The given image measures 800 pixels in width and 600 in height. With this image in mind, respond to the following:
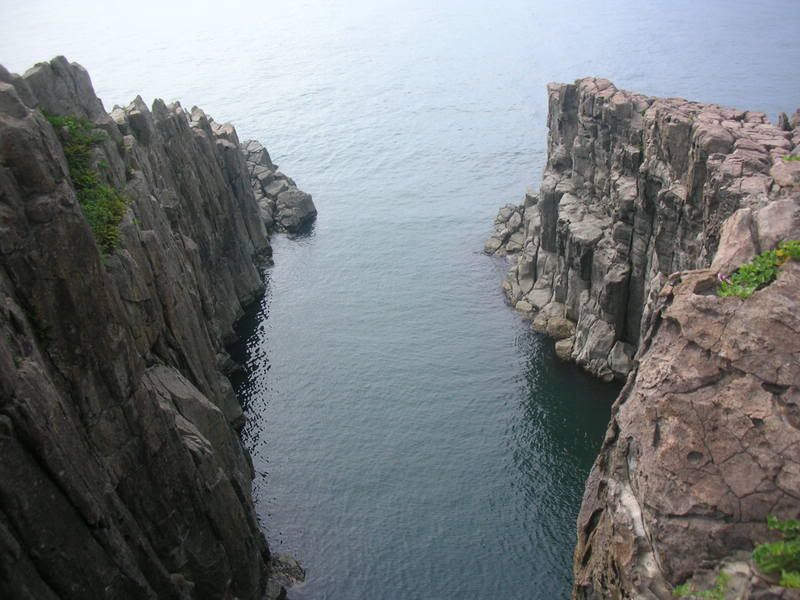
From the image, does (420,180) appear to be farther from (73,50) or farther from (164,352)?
(73,50)

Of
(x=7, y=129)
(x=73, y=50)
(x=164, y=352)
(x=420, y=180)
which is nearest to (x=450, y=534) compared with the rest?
(x=164, y=352)

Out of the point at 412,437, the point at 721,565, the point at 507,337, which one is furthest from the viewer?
the point at 507,337

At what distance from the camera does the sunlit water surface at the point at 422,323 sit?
4741 centimetres

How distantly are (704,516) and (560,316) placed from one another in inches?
1977

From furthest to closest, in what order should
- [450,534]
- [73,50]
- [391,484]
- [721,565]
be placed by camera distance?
[73,50]
[391,484]
[450,534]
[721,565]

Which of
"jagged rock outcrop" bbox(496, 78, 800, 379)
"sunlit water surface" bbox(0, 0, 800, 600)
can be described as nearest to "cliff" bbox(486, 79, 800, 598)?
"jagged rock outcrop" bbox(496, 78, 800, 379)

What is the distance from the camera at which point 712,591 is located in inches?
826

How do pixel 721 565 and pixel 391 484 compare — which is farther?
pixel 391 484

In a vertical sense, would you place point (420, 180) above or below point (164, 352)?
below

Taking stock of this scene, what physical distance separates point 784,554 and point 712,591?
2.09m

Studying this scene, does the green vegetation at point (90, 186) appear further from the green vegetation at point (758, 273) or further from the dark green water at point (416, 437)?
the green vegetation at point (758, 273)

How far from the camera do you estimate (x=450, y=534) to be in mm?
47250

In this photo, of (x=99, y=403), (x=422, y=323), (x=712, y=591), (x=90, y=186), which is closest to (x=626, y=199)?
(x=422, y=323)

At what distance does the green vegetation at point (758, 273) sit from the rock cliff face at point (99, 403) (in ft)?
74.9
